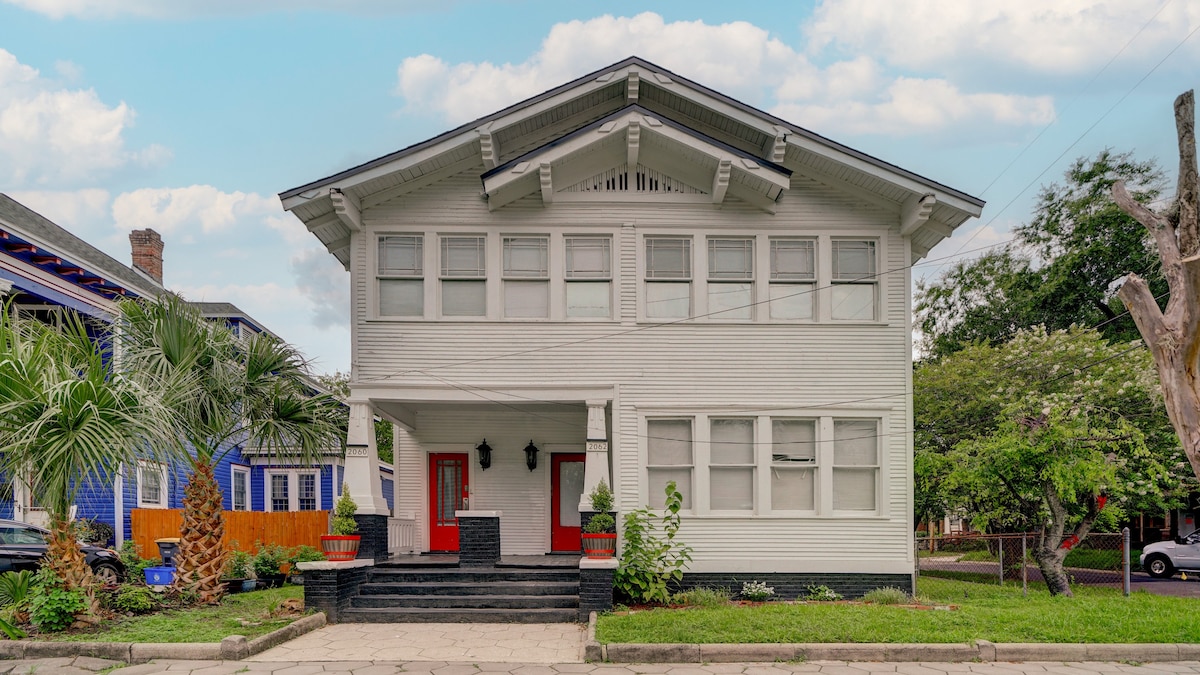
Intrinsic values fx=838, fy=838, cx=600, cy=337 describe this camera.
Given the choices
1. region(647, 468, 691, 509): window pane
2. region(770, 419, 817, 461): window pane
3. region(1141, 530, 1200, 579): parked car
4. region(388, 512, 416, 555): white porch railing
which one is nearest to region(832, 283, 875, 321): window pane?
region(770, 419, 817, 461): window pane

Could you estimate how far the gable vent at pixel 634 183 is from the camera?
13500 millimetres

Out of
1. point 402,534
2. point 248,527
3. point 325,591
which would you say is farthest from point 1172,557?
point 248,527

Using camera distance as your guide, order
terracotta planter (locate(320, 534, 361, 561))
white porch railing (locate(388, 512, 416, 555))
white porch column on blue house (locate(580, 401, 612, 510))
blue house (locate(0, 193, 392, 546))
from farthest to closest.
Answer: blue house (locate(0, 193, 392, 546)) → white porch railing (locate(388, 512, 416, 555)) → white porch column on blue house (locate(580, 401, 612, 510)) → terracotta planter (locate(320, 534, 361, 561))

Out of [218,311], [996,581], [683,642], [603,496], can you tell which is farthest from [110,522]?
[996,581]

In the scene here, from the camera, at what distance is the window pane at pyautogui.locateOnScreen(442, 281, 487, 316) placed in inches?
524

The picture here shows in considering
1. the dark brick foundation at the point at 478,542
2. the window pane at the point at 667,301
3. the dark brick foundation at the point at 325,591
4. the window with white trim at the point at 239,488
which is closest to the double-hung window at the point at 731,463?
the window pane at the point at 667,301

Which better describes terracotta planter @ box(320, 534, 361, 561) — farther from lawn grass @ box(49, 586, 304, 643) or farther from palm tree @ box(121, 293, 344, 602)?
palm tree @ box(121, 293, 344, 602)

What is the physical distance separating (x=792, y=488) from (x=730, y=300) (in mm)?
3148

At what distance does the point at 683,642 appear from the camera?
354 inches

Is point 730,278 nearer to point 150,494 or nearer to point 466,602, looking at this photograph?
point 466,602

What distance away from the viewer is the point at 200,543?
38.8ft

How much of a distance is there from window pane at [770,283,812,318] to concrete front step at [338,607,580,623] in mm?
5628

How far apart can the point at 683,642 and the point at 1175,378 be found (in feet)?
17.3

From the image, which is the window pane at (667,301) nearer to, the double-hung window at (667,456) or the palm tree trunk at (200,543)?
the double-hung window at (667,456)
